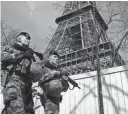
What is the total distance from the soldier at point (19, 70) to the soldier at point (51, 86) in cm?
20

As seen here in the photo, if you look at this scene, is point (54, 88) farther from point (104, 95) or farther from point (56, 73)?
point (104, 95)

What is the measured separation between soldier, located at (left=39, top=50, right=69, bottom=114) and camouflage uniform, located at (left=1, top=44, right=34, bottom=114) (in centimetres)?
23

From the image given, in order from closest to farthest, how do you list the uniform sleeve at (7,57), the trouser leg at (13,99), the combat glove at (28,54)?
the trouser leg at (13,99)
the uniform sleeve at (7,57)
the combat glove at (28,54)

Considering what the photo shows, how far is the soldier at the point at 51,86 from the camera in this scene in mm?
2195

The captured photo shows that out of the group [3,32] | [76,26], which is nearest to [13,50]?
[3,32]

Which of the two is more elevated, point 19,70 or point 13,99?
point 19,70

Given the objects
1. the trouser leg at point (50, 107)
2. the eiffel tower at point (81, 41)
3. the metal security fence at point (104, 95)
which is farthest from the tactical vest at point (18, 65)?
the metal security fence at point (104, 95)

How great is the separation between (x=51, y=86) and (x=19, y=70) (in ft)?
1.27

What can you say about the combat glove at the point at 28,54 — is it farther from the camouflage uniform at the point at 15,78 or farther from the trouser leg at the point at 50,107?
the trouser leg at the point at 50,107

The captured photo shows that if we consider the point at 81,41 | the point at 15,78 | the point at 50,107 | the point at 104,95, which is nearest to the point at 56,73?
the point at 50,107

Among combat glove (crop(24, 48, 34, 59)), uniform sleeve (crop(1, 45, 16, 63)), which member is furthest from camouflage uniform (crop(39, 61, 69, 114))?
uniform sleeve (crop(1, 45, 16, 63))

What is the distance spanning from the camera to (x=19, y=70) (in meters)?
2.12

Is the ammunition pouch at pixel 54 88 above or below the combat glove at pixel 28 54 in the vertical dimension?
below

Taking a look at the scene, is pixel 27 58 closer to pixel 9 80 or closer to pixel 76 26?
pixel 9 80
